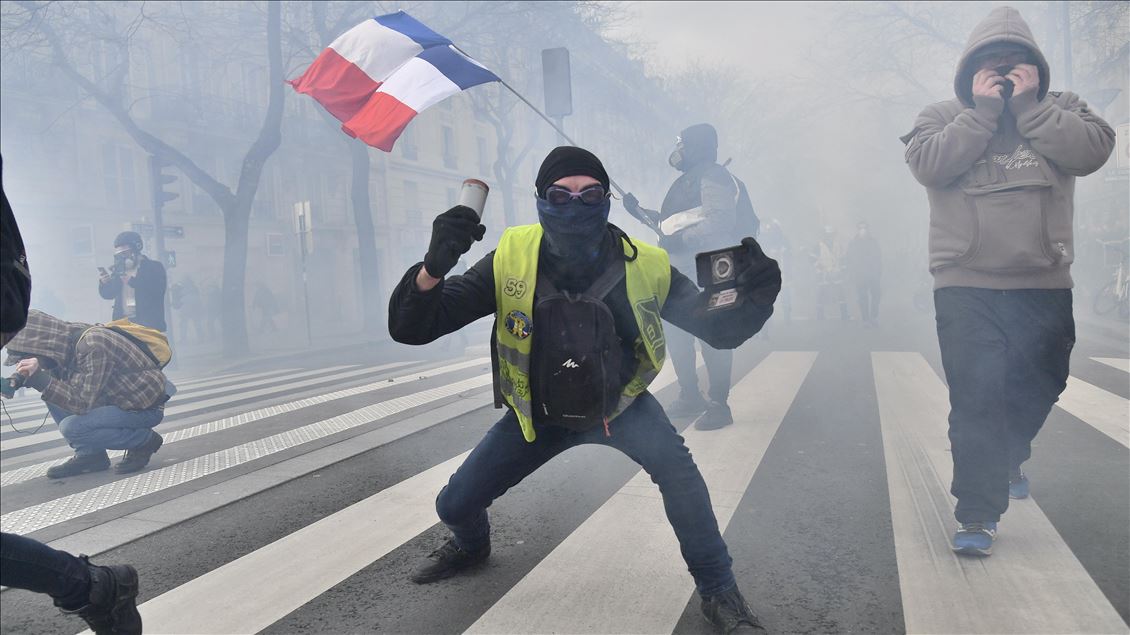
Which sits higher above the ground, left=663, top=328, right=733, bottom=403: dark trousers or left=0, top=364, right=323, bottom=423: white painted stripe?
left=663, top=328, right=733, bottom=403: dark trousers

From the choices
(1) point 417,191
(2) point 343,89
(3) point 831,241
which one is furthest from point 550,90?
(1) point 417,191

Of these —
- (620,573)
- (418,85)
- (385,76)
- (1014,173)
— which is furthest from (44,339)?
(1014,173)

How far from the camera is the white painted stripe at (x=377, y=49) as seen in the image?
4.51 m

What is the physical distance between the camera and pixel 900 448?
484 centimetres

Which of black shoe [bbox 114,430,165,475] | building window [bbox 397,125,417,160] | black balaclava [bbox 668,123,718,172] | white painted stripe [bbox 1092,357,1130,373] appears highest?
building window [bbox 397,125,417,160]

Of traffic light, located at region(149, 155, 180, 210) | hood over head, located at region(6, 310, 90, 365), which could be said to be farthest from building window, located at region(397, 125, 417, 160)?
hood over head, located at region(6, 310, 90, 365)

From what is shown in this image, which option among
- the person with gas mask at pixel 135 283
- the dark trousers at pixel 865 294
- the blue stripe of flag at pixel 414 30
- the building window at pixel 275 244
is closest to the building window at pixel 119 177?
the building window at pixel 275 244

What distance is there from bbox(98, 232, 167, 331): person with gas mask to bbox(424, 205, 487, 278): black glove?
6817 millimetres

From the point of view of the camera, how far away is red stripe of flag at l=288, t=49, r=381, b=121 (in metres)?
4.43

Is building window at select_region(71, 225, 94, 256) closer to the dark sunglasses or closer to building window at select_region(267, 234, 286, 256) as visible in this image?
building window at select_region(267, 234, 286, 256)

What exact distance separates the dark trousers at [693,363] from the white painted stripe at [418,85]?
2.35m

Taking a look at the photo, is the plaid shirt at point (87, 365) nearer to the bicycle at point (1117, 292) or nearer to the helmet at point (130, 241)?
the helmet at point (130, 241)

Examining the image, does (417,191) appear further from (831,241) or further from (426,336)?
(426,336)

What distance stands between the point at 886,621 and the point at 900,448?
2.44 meters
